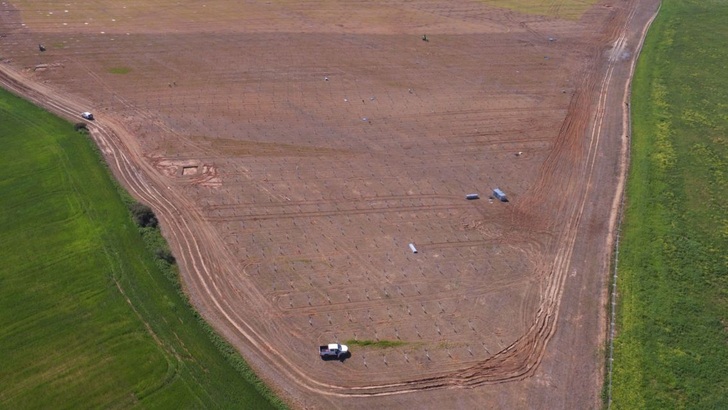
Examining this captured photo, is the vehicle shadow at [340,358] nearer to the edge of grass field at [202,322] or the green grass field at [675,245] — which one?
the edge of grass field at [202,322]

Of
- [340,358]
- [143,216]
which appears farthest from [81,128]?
[340,358]

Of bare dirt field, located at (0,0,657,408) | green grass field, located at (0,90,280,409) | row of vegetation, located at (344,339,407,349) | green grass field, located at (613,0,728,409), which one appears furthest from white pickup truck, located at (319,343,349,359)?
green grass field, located at (613,0,728,409)

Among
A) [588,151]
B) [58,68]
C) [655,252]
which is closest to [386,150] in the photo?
[588,151]

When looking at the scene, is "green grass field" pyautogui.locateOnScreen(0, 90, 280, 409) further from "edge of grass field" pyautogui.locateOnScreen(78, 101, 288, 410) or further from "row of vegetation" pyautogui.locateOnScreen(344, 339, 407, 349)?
"row of vegetation" pyautogui.locateOnScreen(344, 339, 407, 349)

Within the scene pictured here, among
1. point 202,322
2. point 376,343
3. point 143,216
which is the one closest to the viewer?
point 376,343

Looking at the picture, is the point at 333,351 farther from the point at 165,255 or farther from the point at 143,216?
the point at 143,216

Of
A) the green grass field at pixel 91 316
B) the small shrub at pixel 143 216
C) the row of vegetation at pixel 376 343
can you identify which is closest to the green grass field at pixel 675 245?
the row of vegetation at pixel 376 343
